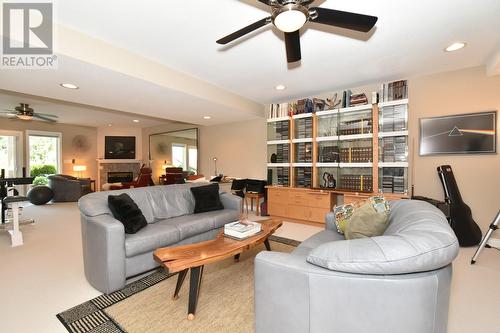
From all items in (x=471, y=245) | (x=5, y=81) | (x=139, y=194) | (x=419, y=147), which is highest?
(x=5, y=81)

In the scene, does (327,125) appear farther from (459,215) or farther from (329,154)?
(459,215)

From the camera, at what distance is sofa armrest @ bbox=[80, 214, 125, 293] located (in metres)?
2.05

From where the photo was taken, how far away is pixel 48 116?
6027mm

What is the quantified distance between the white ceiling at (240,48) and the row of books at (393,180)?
153cm

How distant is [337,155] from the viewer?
425cm

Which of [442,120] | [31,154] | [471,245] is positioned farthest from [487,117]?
[31,154]

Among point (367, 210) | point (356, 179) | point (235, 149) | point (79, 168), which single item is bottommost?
point (367, 210)

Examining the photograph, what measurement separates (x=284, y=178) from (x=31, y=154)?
25.2 feet

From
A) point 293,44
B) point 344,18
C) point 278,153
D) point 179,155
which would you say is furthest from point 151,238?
point 179,155

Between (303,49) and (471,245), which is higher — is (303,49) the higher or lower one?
the higher one

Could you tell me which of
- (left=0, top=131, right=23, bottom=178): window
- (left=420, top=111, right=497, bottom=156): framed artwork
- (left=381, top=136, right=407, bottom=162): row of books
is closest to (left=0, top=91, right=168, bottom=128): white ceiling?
(left=0, top=131, right=23, bottom=178): window

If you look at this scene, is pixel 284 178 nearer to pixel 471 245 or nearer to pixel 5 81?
pixel 471 245

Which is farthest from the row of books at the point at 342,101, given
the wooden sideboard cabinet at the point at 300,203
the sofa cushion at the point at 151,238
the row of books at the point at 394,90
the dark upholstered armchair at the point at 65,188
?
the dark upholstered armchair at the point at 65,188

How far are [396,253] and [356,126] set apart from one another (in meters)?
3.45
